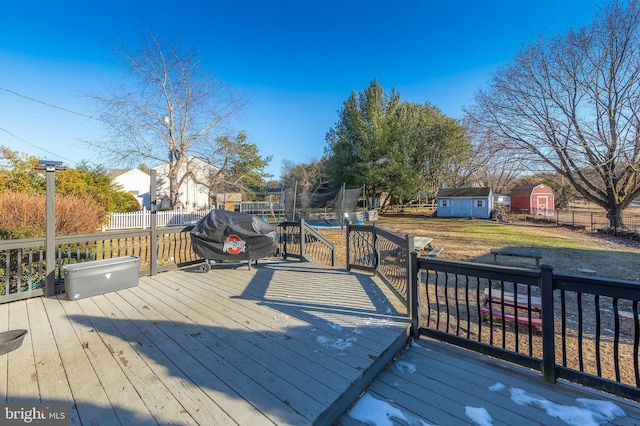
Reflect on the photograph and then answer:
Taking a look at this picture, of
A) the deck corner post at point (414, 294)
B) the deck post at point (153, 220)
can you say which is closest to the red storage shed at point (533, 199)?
the deck corner post at point (414, 294)

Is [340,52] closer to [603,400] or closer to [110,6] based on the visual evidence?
[110,6]

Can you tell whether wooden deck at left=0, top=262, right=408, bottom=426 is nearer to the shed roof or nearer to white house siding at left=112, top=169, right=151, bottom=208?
white house siding at left=112, top=169, right=151, bottom=208

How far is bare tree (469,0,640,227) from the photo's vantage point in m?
11.3

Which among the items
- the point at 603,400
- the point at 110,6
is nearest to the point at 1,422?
the point at 603,400

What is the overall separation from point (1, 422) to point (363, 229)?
156 inches

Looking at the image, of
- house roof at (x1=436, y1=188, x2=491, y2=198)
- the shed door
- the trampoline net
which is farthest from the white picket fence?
the shed door

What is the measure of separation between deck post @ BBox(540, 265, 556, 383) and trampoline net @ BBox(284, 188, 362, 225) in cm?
1166

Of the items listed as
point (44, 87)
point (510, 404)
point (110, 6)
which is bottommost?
point (510, 404)

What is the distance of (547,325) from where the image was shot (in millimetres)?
1955

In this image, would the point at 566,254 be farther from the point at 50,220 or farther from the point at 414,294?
the point at 50,220

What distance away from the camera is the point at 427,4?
371 inches

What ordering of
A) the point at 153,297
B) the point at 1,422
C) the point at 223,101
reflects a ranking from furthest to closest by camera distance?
the point at 223,101, the point at 153,297, the point at 1,422

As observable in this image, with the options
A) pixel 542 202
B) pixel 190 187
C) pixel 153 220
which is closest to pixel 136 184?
pixel 190 187

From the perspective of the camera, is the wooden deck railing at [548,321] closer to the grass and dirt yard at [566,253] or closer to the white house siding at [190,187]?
the grass and dirt yard at [566,253]
